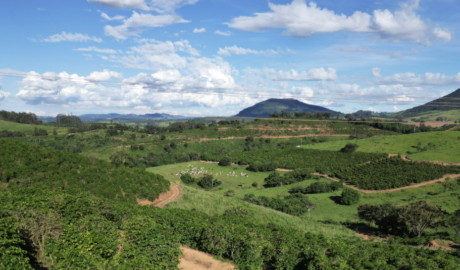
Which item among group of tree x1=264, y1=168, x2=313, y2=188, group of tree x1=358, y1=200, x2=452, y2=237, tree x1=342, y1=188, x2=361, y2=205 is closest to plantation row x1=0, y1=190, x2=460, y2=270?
group of tree x1=358, y1=200, x2=452, y2=237

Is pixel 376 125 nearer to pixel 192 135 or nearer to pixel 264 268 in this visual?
pixel 192 135

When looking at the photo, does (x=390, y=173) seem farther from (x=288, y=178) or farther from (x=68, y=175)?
(x=68, y=175)

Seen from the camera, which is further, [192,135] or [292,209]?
[192,135]

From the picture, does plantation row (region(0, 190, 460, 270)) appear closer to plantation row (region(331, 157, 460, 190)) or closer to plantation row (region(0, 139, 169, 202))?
plantation row (region(0, 139, 169, 202))

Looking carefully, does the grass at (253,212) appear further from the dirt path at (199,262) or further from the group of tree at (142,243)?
the dirt path at (199,262)

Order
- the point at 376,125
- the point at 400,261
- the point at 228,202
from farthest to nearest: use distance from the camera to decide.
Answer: the point at 376,125 → the point at 228,202 → the point at 400,261

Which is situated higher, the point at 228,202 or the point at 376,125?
the point at 376,125

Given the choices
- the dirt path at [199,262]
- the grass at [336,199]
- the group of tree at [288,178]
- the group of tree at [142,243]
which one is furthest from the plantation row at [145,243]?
the group of tree at [288,178]

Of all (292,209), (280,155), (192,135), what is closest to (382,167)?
(280,155)
